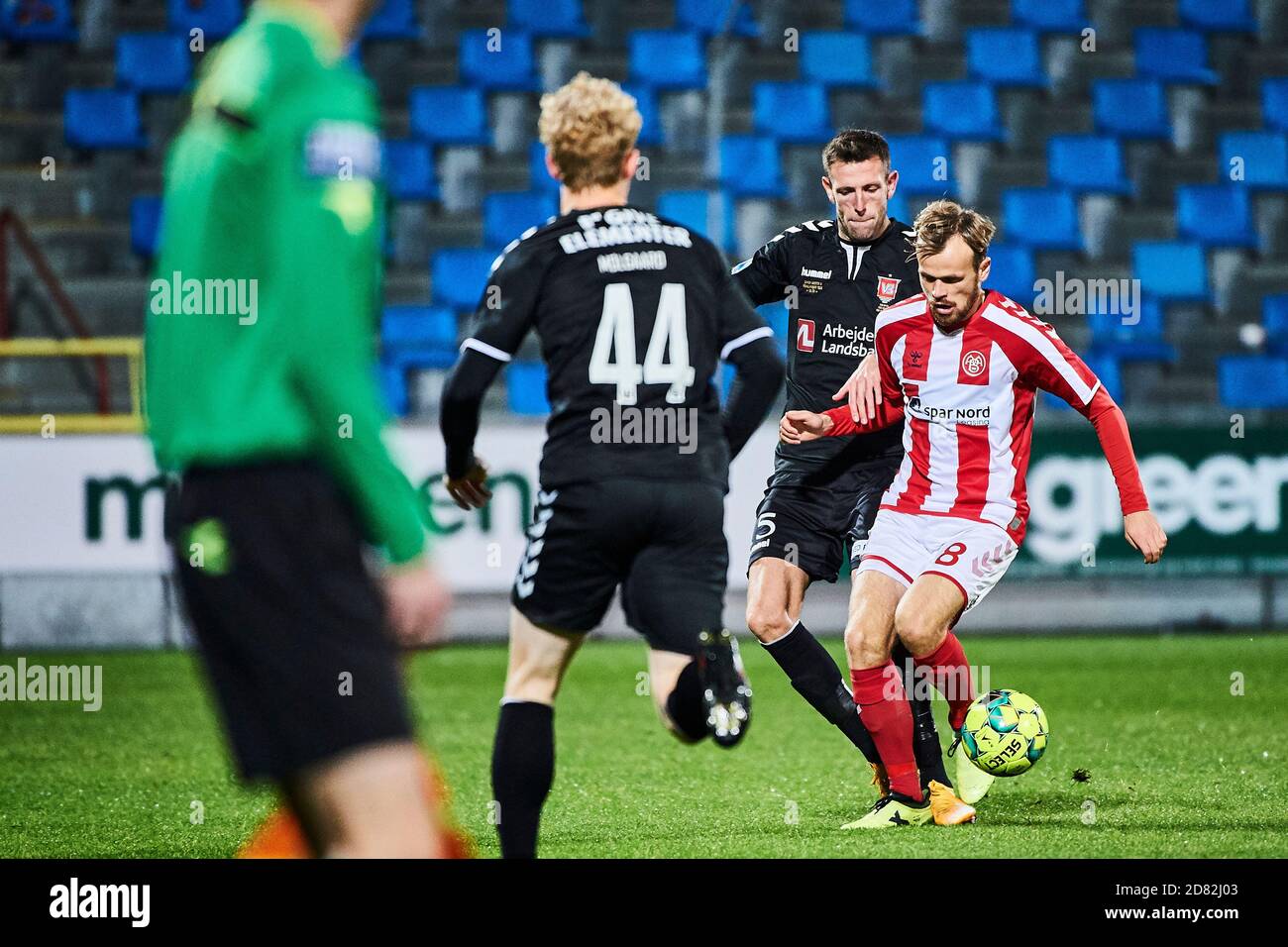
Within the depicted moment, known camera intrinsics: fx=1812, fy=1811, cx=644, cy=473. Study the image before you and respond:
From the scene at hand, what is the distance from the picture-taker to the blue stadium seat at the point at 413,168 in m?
14.7

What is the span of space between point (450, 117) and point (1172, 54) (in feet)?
20.7

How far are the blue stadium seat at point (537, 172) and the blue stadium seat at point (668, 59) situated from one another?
1047 millimetres

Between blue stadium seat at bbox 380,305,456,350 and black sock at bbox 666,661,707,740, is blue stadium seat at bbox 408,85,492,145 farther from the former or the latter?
black sock at bbox 666,661,707,740

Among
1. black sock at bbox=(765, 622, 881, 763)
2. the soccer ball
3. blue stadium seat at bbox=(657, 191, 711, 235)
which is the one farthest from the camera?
blue stadium seat at bbox=(657, 191, 711, 235)

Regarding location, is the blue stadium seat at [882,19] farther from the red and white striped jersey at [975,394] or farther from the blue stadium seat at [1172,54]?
the red and white striped jersey at [975,394]

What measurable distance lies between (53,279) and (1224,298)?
9.23m

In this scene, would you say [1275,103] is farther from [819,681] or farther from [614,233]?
[614,233]

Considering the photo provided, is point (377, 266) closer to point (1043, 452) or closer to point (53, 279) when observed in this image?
point (1043, 452)

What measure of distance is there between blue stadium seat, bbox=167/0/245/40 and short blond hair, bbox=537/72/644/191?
11515mm

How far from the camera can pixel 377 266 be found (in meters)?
2.56

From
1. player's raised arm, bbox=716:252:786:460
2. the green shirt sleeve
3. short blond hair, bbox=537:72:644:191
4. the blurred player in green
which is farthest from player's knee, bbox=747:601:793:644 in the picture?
the green shirt sleeve

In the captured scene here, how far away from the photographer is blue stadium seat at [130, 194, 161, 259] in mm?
14156
